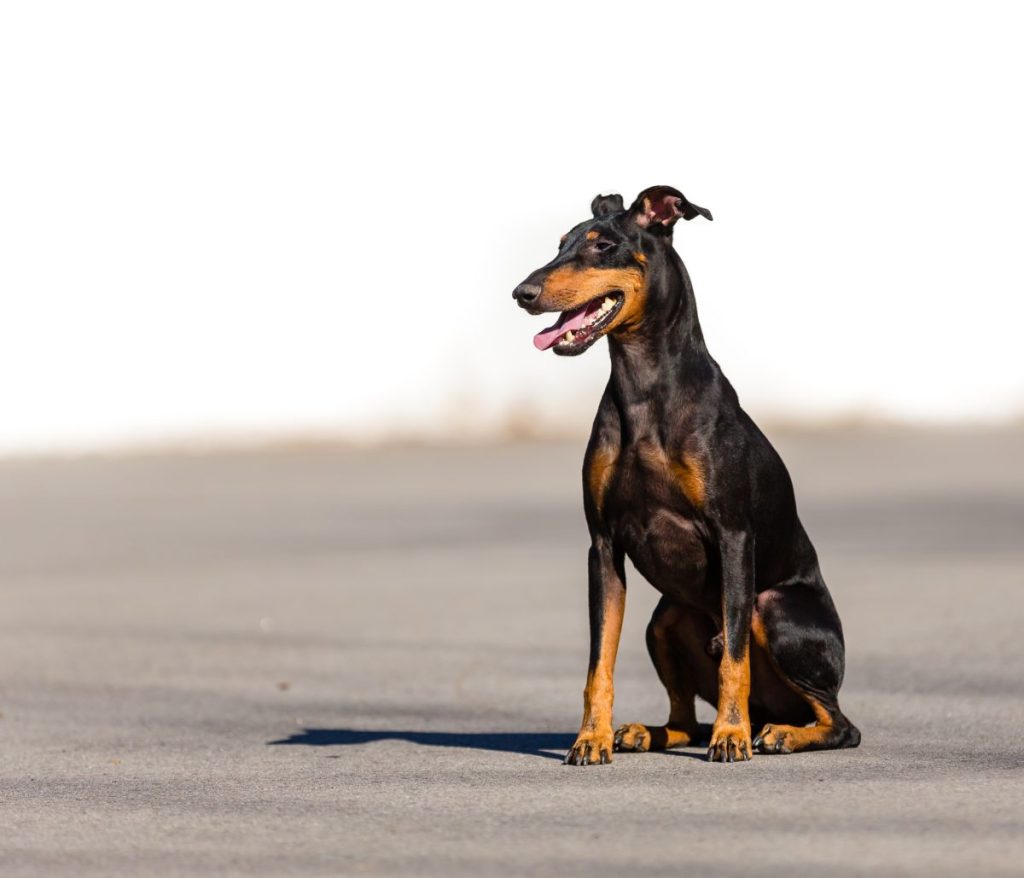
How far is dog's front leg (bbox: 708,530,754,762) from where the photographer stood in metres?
7.71

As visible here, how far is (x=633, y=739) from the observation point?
8.19 m

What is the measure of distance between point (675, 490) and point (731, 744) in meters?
0.97

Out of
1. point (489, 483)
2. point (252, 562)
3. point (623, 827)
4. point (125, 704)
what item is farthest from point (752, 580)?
point (489, 483)

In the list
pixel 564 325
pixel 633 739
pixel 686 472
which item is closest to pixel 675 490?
pixel 686 472

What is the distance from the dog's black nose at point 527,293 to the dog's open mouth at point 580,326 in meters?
0.17

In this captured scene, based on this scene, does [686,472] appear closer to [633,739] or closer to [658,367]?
[658,367]

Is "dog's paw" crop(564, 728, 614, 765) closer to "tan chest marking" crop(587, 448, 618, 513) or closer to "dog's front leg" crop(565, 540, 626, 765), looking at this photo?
"dog's front leg" crop(565, 540, 626, 765)

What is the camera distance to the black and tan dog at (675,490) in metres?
7.72

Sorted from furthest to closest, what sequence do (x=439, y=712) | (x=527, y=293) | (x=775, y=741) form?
(x=439, y=712) < (x=775, y=741) < (x=527, y=293)

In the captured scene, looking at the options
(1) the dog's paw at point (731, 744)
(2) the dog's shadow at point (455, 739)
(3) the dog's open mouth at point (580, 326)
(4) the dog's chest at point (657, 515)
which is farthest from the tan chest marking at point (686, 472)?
(2) the dog's shadow at point (455, 739)

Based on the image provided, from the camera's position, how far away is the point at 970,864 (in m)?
5.88

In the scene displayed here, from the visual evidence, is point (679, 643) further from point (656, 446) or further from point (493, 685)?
point (493, 685)

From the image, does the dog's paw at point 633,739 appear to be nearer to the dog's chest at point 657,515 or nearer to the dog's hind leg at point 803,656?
the dog's hind leg at point 803,656

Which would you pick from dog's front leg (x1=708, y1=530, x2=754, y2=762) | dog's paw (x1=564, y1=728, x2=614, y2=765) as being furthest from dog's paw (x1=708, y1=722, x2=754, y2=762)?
dog's paw (x1=564, y1=728, x2=614, y2=765)
